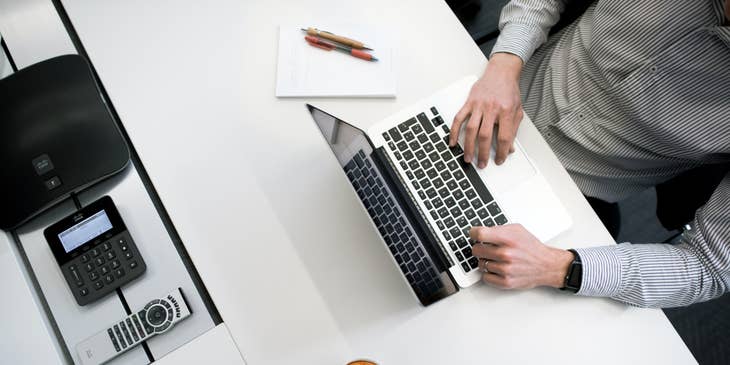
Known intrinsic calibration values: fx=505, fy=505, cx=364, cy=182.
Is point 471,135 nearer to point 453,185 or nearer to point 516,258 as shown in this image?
point 453,185

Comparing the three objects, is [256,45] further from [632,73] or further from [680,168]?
[680,168]

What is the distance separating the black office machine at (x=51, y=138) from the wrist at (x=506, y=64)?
636mm

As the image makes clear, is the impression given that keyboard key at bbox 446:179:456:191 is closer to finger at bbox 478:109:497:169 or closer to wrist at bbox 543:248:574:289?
finger at bbox 478:109:497:169

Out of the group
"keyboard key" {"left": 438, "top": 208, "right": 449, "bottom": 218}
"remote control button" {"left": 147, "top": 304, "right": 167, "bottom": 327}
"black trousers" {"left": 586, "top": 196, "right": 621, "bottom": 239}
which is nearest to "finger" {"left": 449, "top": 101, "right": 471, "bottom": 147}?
"keyboard key" {"left": 438, "top": 208, "right": 449, "bottom": 218}

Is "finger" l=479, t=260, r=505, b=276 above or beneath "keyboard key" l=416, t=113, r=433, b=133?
beneath

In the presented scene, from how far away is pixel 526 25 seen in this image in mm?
926

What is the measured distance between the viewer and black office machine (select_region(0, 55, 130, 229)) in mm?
789

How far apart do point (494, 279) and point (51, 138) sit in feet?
2.40

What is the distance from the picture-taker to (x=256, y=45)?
90 centimetres

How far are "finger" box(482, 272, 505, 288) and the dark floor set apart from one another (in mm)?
782

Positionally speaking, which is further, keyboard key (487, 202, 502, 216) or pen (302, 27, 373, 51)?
pen (302, 27, 373, 51)

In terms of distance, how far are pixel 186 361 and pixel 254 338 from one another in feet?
0.35

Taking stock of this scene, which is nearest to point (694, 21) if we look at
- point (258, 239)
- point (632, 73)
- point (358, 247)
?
point (632, 73)

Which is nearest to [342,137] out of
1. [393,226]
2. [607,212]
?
[393,226]
